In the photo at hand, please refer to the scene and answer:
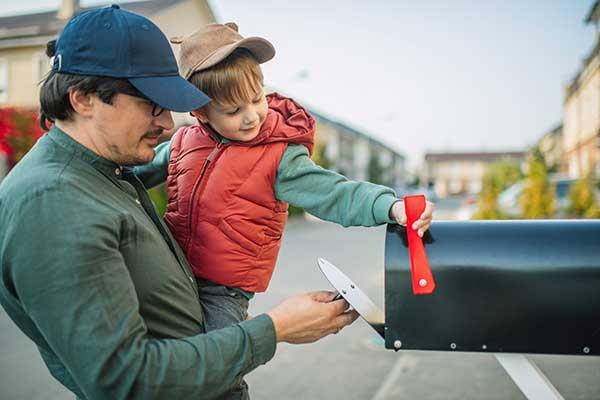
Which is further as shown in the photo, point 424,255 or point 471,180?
point 471,180

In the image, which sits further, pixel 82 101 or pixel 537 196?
pixel 537 196

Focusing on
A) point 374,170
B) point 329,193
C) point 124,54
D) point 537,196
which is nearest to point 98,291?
point 124,54

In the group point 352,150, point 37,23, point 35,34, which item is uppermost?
point 37,23

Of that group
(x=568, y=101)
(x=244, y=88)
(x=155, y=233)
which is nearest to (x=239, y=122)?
(x=244, y=88)

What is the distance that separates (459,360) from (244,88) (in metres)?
3.95

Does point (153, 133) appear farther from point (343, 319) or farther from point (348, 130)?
point (348, 130)

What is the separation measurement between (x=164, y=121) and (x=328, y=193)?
491 mm

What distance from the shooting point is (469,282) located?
4.77 ft

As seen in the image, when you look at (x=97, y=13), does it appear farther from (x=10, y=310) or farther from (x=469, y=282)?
(x=469, y=282)

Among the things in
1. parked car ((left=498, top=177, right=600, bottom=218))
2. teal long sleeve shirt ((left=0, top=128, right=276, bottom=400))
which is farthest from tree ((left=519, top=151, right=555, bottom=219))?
teal long sleeve shirt ((left=0, top=128, right=276, bottom=400))

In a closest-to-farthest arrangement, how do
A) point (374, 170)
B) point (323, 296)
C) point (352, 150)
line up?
point (323, 296) → point (374, 170) → point (352, 150)

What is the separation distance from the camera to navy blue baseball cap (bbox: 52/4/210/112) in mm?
1240

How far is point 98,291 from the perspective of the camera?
1086 mm

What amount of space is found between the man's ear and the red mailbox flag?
2.41 feet
